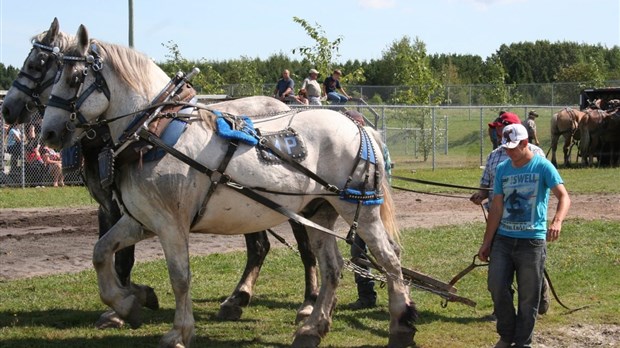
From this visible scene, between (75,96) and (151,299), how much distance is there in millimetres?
2148

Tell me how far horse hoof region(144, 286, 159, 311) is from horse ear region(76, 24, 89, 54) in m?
2.28

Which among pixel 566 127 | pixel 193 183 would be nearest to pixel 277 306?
pixel 193 183

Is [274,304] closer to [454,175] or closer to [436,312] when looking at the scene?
[436,312]

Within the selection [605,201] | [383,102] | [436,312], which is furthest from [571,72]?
[436,312]

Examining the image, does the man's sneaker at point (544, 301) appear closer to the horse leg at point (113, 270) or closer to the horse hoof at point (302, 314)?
the horse hoof at point (302, 314)

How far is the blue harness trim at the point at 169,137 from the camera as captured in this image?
6.93 meters

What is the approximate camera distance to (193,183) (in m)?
7.03

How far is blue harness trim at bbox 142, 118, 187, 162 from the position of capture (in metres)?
6.93

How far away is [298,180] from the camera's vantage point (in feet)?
24.6

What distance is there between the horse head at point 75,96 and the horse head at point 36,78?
198mm

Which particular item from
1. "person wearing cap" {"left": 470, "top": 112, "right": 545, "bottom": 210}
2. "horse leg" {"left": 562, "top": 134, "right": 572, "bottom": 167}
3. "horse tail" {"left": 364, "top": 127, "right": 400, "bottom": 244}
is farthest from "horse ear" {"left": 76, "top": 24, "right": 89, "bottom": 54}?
"horse leg" {"left": 562, "top": 134, "right": 572, "bottom": 167}

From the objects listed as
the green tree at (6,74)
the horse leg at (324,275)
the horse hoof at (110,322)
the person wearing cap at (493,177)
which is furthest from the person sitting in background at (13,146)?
the green tree at (6,74)

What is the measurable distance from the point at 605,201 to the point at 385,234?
11.8 m

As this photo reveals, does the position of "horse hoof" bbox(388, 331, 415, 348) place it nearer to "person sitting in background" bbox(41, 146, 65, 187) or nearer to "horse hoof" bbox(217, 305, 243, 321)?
"horse hoof" bbox(217, 305, 243, 321)
